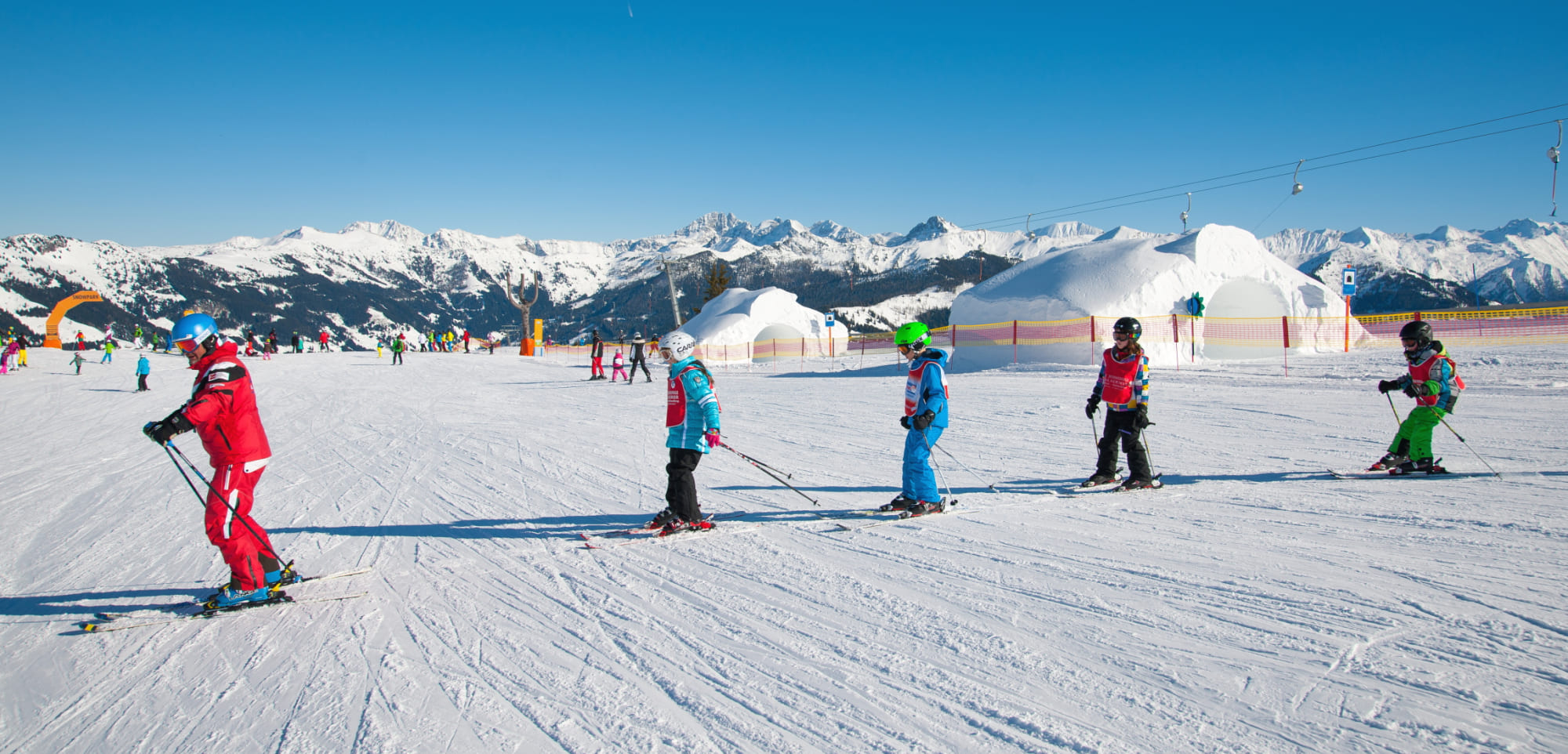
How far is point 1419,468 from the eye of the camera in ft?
21.5

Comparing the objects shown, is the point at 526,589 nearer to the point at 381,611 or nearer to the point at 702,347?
the point at 381,611

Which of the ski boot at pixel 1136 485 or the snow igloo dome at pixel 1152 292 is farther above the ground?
the snow igloo dome at pixel 1152 292

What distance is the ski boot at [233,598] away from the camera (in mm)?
4156

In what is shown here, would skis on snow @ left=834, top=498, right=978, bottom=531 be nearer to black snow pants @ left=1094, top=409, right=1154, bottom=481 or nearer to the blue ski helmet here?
black snow pants @ left=1094, top=409, right=1154, bottom=481

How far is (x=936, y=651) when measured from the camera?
329cm

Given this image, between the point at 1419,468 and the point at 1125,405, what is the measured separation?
281 centimetres

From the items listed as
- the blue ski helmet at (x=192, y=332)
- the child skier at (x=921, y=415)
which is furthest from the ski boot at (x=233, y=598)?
the child skier at (x=921, y=415)

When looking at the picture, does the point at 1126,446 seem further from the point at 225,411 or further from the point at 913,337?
the point at 225,411

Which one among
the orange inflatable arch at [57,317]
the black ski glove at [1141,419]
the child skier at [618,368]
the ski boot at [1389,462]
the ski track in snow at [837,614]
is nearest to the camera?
the ski track in snow at [837,614]

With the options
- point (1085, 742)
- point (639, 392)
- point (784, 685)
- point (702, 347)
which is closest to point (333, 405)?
point (639, 392)

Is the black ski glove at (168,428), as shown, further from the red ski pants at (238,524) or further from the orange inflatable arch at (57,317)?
the orange inflatable arch at (57,317)

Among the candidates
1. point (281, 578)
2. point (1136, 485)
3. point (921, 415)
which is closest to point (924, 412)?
point (921, 415)

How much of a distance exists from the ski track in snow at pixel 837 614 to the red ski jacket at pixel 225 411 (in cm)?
98

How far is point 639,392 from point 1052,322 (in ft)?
44.4
